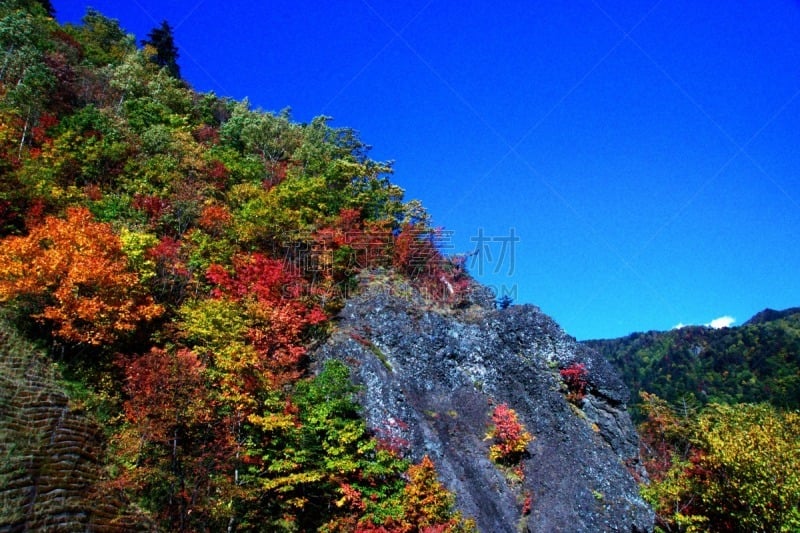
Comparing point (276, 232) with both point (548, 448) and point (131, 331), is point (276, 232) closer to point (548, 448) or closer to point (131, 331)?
point (131, 331)

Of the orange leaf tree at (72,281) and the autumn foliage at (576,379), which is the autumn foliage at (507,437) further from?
the orange leaf tree at (72,281)

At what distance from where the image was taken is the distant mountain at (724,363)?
287 feet

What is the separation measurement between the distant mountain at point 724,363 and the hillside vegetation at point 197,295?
75.4 m

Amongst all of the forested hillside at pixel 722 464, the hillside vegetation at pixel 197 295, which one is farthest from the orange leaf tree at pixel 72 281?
the forested hillside at pixel 722 464

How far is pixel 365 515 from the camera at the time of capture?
15633 millimetres

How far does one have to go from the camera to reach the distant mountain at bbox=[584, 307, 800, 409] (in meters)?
87.6

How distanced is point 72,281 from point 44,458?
6.61 m

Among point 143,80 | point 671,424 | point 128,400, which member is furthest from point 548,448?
point 143,80

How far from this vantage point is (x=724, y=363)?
108375mm

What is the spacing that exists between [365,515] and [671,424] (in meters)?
30.6

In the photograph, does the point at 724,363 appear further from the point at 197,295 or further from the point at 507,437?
the point at 197,295

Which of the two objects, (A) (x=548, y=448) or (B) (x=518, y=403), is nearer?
(A) (x=548, y=448)

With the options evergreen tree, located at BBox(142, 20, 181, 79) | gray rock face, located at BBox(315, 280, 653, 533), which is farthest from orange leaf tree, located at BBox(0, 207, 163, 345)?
evergreen tree, located at BBox(142, 20, 181, 79)

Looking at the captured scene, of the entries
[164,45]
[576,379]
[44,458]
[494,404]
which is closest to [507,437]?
[494,404]
